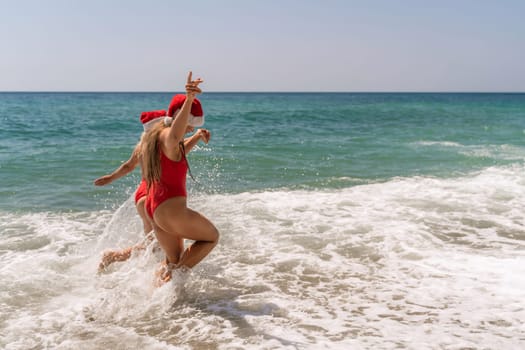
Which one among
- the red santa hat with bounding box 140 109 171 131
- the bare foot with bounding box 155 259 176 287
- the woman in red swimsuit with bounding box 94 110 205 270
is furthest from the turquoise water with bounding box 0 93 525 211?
the red santa hat with bounding box 140 109 171 131

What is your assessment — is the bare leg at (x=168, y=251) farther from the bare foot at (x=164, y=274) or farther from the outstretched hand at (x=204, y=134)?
the outstretched hand at (x=204, y=134)

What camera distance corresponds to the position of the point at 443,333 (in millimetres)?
4141

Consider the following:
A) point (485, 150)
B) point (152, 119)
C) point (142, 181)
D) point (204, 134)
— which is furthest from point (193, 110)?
point (485, 150)

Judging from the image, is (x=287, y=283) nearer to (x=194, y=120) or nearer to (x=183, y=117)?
(x=194, y=120)

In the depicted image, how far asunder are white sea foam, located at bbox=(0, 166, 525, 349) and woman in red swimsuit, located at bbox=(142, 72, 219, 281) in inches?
12.0

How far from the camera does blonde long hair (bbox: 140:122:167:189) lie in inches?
173

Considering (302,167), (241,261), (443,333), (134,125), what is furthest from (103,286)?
(134,125)

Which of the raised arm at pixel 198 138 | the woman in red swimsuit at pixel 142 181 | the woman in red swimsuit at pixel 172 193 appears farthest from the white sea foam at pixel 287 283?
the raised arm at pixel 198 138

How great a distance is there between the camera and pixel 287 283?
5.32m

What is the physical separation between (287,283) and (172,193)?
168cm

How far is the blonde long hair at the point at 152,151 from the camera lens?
4.39 metres

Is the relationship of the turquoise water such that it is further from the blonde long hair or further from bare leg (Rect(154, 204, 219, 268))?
the blonde long hair

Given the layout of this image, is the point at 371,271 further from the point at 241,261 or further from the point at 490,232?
the point at 490,232

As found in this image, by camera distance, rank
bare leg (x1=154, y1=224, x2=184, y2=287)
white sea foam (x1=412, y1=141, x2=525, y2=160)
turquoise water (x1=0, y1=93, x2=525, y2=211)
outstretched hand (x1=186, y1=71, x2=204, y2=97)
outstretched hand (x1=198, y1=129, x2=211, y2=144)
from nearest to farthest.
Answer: outstretched hand (x1=186, y1=71, x2=204, y2=97) < bare leg (x1=154, y1=224, x2=184, y2=287) < outstretched hand (x1=198, y1=129, x2=211, y2=144) < turquoise water (x1=0, y1=93, x2=525, y2=211) < white sea foam (x1=412, y1=141, x2=525, y2=160)
